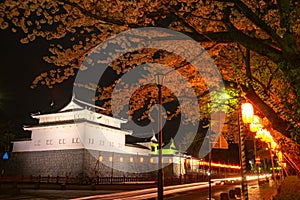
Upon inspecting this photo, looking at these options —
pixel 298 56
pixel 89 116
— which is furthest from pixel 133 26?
pixel 89 116

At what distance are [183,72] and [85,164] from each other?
1264 inches

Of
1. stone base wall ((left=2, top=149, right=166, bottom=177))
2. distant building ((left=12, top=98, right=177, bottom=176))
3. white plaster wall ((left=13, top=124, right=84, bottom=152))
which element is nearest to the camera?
stone base wall ((left=2, top=149, right=166, bottom=177))

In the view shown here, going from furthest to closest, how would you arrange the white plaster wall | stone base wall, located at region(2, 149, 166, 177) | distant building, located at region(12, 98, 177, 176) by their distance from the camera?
1. the white plaster wall
2. distant building, located at region(12, 98, 177, 176)
3. stone base wall, located at region(2, 149, 166, 177)

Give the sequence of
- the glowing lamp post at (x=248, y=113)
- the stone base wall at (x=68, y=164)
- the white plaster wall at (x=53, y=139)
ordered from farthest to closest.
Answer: the white plaster wall at (x=53, y=139) → the stone base wall at (x=68, y=164) → the glowing lamp post at (x=248, y=113)

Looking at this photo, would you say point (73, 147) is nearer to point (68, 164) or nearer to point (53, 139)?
point (68, 164)

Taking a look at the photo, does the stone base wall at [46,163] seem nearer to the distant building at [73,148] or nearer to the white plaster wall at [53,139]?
the distant building at [73,148]

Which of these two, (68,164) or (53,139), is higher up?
(53,139)

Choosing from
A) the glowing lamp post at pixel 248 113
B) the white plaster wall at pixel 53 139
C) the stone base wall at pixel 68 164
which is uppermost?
the white plaster wall at pixel 53 139

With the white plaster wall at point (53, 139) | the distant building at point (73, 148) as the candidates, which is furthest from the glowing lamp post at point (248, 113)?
the white plaster wall at point (53, 139)

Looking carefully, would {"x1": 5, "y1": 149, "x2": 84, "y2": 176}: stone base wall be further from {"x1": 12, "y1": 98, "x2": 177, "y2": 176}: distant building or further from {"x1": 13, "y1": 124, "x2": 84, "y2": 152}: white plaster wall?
{"x1": 13, "y1": 124, "x2": 84, "y2": 152}: white plaster wall

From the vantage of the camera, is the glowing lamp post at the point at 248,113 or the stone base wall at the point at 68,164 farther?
the stone base wall at the point at 68,164

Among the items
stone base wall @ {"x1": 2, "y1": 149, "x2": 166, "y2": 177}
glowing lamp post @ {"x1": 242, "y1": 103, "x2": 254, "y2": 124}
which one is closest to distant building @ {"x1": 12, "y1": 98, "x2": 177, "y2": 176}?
stone base wall @ {"x1": 2, "y1": 149, "x2": 166, "y2": 177}

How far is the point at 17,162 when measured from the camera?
4650 cm

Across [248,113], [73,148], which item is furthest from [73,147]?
[248,113]
